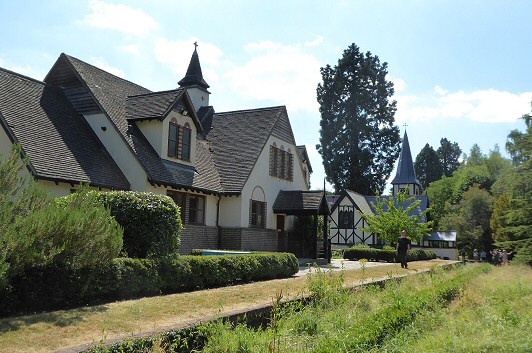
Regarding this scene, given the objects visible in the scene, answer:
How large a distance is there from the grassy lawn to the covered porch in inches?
594

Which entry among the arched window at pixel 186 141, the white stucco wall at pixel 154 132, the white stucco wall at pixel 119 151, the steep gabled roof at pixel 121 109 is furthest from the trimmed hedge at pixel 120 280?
the arched window at pixel 186 141

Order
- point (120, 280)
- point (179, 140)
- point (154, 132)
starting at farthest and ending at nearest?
point (179, 140) < point (154, 132) < point (120, 280)

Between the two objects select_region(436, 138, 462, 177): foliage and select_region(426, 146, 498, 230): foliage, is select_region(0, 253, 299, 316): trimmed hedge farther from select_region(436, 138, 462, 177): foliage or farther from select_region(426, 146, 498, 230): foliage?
select_region(436, 138, 462, 177): foliage

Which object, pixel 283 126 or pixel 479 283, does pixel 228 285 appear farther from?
pixel 283 126

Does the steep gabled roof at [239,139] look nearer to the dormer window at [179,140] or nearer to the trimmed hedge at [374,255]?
the dormer window at [179,140]

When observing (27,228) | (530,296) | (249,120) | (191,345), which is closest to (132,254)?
(27,228)

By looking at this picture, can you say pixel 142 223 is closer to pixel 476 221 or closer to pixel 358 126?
pixel 358 126

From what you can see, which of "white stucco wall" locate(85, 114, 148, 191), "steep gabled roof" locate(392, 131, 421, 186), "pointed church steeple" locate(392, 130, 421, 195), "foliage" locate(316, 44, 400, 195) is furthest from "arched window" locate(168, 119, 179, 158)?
"steep gabled roof" locate(392, 131, 421, 186)

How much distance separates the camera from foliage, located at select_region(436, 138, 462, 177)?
111938mm

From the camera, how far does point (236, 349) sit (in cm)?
654

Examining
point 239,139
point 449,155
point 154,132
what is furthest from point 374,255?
point 449,155

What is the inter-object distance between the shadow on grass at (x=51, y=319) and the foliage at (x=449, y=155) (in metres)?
112

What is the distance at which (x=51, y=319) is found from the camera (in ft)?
26.7

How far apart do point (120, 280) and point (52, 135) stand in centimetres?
940
